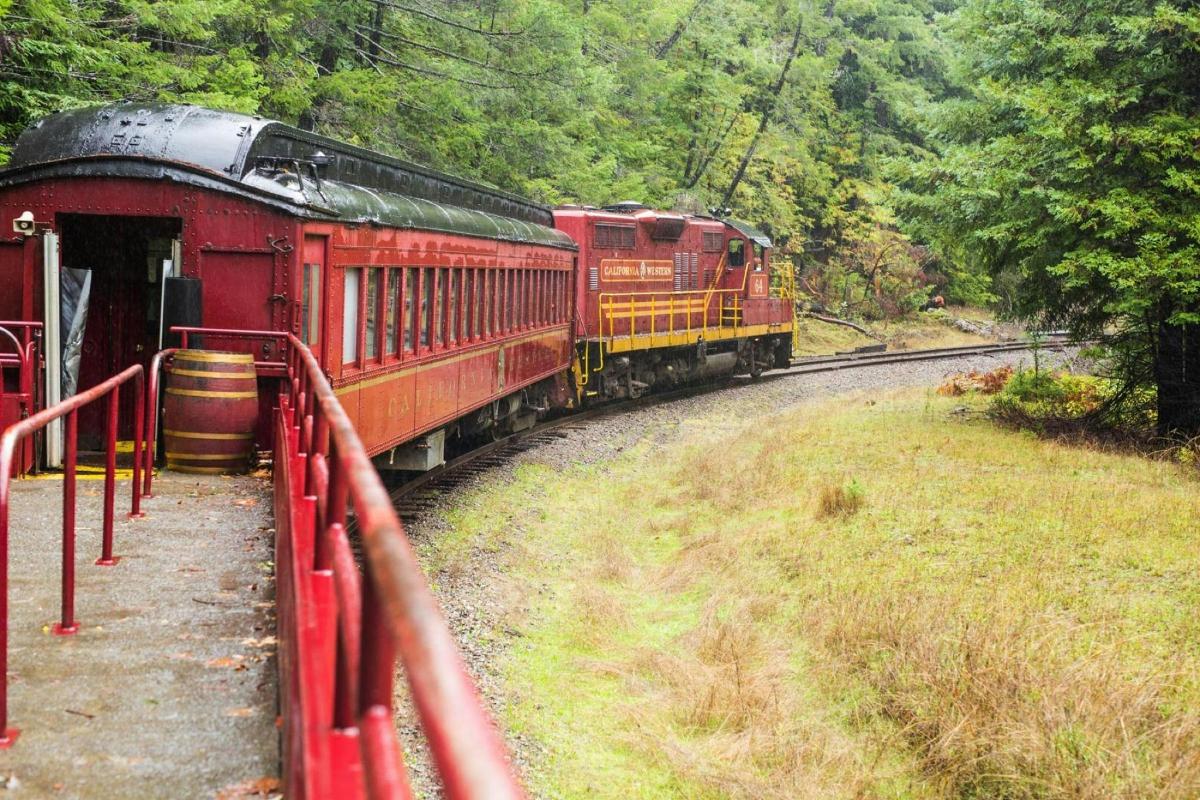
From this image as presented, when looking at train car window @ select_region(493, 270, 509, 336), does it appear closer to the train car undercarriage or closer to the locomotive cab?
the locomotive cab

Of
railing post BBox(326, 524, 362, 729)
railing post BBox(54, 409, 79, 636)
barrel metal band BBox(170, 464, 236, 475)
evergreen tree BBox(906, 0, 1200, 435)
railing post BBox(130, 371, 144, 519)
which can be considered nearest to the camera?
railing post BBox(326, 524, 362, 729)

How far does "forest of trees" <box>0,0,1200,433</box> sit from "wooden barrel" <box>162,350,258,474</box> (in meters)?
5.48

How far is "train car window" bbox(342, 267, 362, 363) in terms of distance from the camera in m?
10.7

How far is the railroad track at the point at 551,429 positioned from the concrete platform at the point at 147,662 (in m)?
5.70

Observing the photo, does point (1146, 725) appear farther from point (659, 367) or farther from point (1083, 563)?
point (659, 367)

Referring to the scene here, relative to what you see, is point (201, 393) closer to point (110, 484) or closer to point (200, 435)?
point (200, 435)

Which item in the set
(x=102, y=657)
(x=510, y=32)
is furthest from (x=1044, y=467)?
(x=510, y=32)

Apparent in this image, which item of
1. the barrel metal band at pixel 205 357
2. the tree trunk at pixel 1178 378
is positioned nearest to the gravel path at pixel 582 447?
the barrel metal band at pixel 205 357

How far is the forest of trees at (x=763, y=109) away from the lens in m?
15.5

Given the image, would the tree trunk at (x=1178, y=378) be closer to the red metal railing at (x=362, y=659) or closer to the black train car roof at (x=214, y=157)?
the black train car roof at (x=214, y=157)

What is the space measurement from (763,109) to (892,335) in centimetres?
960

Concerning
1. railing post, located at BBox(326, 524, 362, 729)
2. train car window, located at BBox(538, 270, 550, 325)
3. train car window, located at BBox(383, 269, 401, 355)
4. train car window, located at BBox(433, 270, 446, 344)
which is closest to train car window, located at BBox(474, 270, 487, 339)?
train car window, located at BBox(433, 270, 446, 344)

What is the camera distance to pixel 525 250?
1777 centimetres

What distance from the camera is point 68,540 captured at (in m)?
5.34
